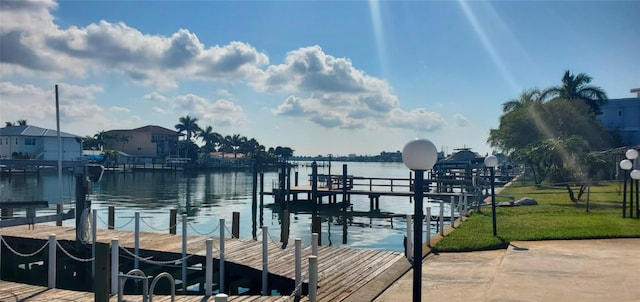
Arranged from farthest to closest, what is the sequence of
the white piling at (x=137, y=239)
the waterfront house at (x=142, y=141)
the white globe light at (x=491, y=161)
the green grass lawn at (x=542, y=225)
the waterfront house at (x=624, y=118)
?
the waterfront house at (x=142, y=141)
the waterfront house at (x=624, y=118)
the white globe light at (x=491, y=161)
the green grass lawn at (x=542, y=225)
the white piling at (x=137, y=239)

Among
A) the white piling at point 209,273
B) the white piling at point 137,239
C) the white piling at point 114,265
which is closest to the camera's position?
the white piling at point 114,265

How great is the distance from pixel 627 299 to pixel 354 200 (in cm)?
3790

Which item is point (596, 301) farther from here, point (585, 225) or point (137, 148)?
→ point (137, 148)

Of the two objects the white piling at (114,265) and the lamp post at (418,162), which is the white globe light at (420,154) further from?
the white piling at (114,265)

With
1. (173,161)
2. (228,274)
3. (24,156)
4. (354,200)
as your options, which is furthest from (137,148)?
(228,274)

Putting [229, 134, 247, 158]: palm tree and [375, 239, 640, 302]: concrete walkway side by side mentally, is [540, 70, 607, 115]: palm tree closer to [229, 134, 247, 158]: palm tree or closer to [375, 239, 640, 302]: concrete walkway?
[375, 239, 640, 302]: concrete walkway

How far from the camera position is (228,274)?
1389cm

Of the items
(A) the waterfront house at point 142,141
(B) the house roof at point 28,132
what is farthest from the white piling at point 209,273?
(A) the waterfront house at point 142,141

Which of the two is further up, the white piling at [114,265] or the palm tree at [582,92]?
the palm tree at [582,92]

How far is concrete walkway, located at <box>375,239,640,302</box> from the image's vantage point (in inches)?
348

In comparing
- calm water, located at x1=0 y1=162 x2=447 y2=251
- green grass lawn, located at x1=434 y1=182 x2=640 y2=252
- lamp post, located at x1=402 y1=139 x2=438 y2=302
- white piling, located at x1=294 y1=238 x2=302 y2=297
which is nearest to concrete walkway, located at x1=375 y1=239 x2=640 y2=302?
green grass lawn, located at x1=434 y1=182 x2=640 y2=252

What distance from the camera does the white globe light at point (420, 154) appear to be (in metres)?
6.48

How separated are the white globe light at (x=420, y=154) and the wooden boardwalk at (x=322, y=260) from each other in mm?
3651

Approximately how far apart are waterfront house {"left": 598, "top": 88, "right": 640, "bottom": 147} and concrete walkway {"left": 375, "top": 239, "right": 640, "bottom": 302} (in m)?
49.6
